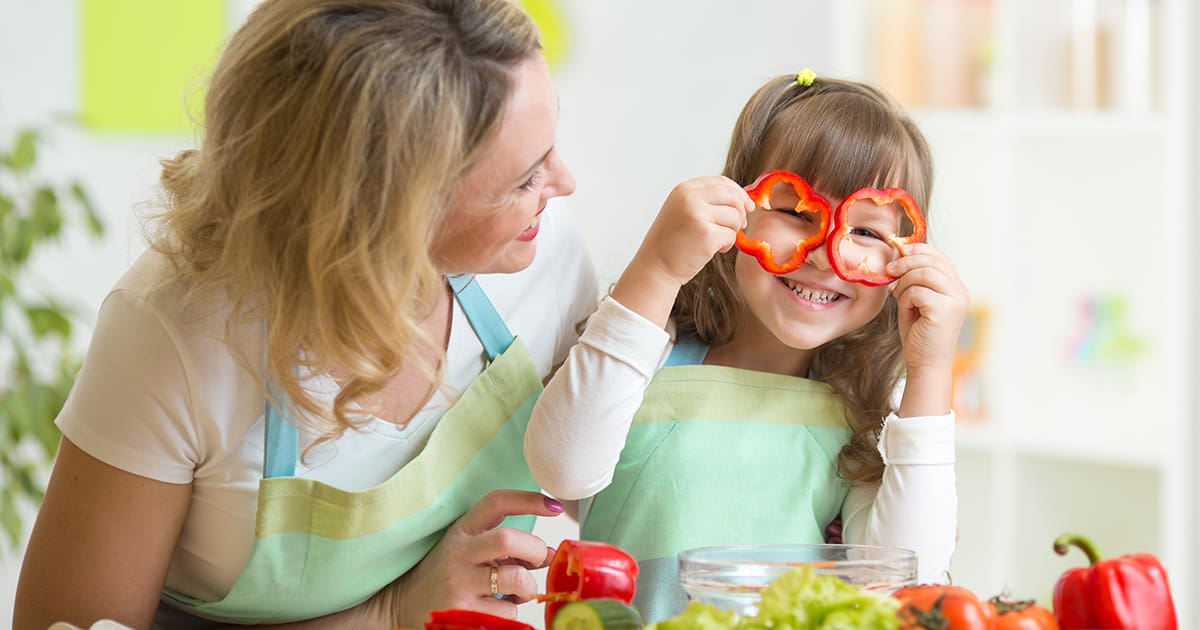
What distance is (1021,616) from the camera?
94cm

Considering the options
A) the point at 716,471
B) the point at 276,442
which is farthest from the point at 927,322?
the point at 276,442

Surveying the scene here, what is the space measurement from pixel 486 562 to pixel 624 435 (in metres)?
0.19

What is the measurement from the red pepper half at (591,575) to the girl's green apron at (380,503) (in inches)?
12.5

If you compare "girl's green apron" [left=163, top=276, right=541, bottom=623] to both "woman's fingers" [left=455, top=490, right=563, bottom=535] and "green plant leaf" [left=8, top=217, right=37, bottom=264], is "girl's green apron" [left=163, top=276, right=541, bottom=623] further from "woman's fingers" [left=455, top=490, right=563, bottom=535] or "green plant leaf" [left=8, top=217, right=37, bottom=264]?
"green plant leaf" [left=8, top=217, right=37, bottom=264]

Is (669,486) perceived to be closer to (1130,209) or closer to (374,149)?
(374,149)

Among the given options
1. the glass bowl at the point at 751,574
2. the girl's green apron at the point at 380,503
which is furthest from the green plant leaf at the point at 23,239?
the glass bowl at the point at 751,574

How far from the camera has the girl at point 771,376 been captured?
4.29 feet

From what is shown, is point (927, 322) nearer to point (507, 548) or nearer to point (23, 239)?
point (507, 548)

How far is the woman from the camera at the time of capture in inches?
45.1

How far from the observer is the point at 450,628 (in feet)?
3.35

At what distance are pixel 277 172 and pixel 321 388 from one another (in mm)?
275

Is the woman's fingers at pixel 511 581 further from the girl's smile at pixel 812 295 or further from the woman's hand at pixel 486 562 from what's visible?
the girl's smile at pixel 812 295

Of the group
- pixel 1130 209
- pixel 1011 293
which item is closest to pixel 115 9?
A: pixel 1011 293

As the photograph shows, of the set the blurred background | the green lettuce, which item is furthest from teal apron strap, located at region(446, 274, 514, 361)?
the blurred background
